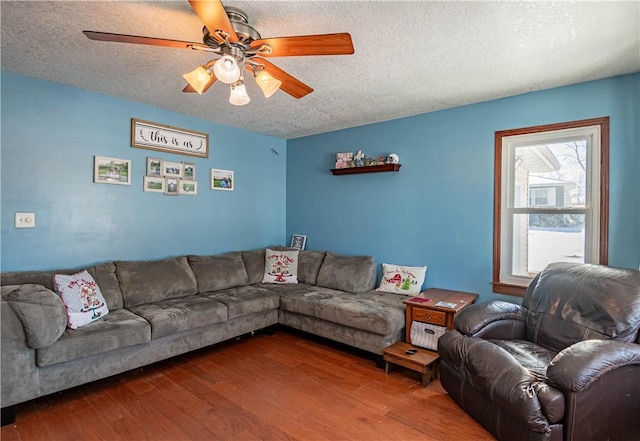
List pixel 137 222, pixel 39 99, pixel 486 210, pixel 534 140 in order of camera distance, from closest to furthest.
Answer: pixel 39 99 → pixel 534 140 → pixel 486 210 → pixel 137 222

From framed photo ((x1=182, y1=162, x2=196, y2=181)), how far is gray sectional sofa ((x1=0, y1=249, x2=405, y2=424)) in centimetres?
92

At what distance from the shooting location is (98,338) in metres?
2.38

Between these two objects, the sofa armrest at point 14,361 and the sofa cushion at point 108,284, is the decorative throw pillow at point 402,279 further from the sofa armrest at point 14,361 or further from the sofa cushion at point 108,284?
the sofa armrest at point 14,361

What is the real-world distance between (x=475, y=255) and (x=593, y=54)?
183 cm

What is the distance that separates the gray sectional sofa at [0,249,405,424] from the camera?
2.13 meters

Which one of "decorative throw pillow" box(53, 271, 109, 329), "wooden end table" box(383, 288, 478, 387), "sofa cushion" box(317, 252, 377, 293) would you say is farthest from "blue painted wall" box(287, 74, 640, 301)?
"decorative throw pillow" box(53, 271, 109, 329)

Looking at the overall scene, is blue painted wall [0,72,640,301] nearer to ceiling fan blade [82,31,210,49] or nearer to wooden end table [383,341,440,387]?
wooden end table [383,341,440,387]

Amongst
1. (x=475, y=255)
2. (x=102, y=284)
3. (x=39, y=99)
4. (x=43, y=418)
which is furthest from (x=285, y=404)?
(x=39, y=99)

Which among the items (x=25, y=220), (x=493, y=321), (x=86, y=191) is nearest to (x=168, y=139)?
(x=86, y=191)

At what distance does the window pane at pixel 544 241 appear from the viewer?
285 centimetres

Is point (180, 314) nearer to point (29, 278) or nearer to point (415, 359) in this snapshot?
point (29, 278)

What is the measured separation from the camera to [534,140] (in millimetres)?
3021

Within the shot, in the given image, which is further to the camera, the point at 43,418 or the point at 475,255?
the point at 475,255

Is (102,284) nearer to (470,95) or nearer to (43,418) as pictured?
(43,418)
